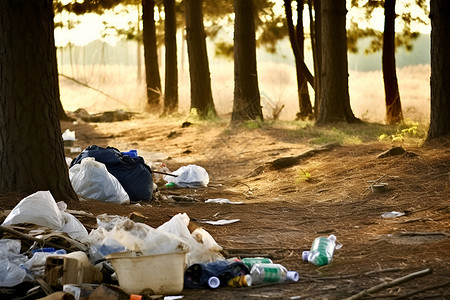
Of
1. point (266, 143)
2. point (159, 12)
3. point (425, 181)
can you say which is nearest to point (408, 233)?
point (425, 181)

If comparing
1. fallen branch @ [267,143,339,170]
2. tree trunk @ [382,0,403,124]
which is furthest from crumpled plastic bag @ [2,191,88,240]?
tree trunk @ [382,0,403,124]

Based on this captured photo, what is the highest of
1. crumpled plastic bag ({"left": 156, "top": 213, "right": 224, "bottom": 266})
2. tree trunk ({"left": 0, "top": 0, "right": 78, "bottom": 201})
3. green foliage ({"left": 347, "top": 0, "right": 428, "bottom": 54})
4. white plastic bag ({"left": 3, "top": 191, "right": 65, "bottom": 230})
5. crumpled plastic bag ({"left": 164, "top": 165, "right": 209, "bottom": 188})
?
green foliage ({"left": 347, "top": 0, "right": 428, "bottom": 54})

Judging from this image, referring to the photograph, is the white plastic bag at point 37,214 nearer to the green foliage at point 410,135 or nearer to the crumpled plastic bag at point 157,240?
the crumpled plastic bag at point 157,240

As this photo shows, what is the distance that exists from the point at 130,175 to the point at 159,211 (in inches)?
53.5

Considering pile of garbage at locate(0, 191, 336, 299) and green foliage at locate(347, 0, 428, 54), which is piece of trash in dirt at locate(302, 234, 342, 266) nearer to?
pile of garbage at locate(0, 191, 336, 299)

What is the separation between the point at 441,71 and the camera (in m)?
11.4

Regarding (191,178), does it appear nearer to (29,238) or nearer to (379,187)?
(379,187)

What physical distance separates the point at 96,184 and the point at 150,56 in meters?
16.4

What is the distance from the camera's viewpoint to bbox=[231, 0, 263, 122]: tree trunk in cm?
1730

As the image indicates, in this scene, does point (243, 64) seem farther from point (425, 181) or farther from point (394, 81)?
point (425, 181)

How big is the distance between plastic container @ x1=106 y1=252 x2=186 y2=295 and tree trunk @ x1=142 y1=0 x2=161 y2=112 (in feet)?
62.2

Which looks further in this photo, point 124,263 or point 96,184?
point 96,184

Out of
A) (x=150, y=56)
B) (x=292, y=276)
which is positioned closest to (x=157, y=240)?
(x=292, y=276)

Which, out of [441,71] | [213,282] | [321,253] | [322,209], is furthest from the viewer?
[441,71]
